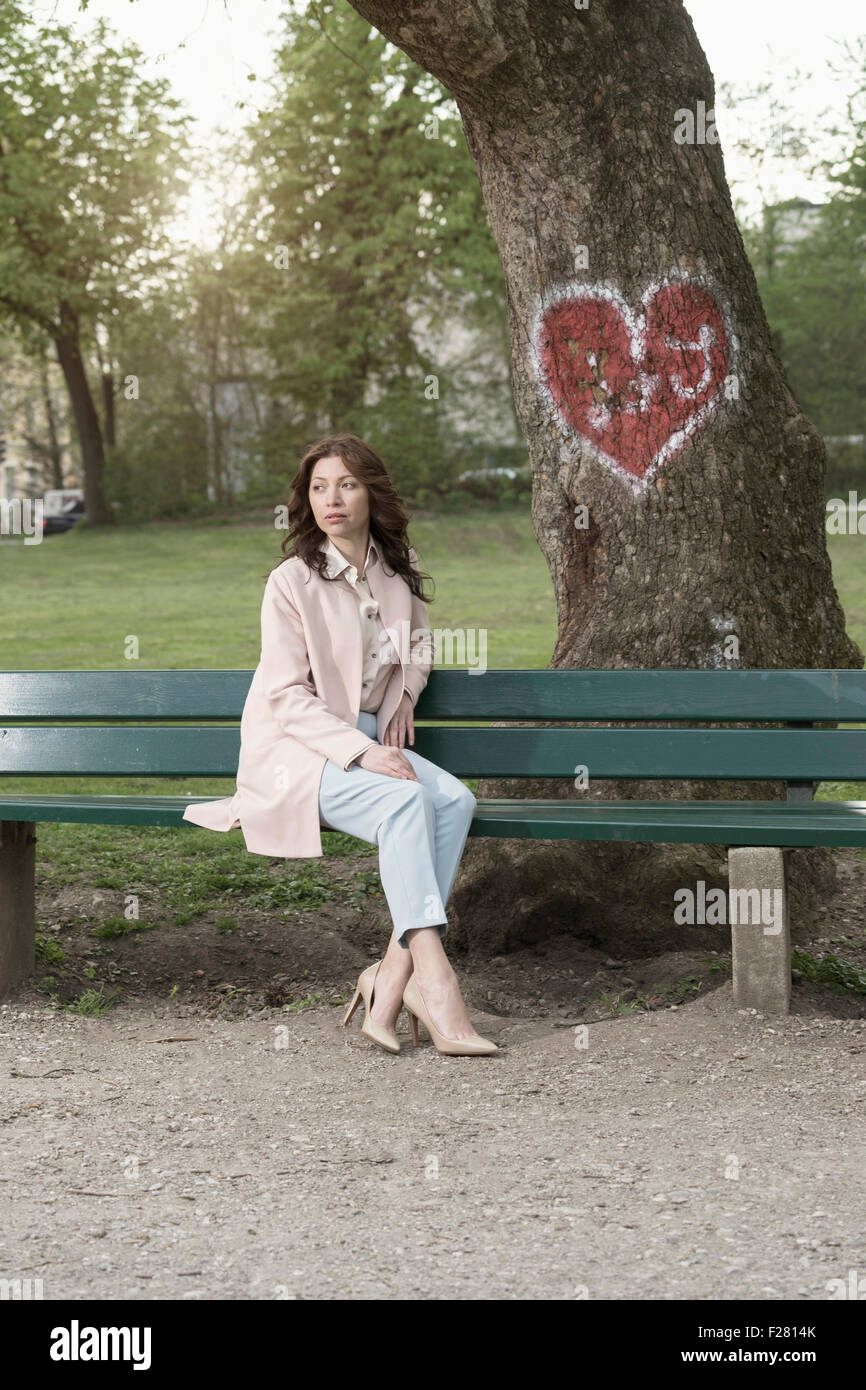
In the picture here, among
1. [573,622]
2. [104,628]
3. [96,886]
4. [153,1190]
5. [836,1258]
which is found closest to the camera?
[836,1258]

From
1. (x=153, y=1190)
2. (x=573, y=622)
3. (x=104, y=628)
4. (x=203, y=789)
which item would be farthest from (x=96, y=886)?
(x=104, y=628)

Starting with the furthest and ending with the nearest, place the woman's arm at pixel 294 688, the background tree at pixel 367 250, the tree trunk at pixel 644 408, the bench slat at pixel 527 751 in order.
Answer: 1. the background tree at pixel 367 250
2. the tree trunk at pixel 644 408
3. the bench slat at pixel 527 751
4. the woman's arm at pixel 294 688

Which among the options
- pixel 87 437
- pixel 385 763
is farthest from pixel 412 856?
pixel 87 437

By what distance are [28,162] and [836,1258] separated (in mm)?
28481

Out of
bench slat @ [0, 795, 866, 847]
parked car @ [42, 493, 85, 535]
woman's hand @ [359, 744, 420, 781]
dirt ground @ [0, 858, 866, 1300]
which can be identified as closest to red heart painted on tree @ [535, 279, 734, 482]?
bench slat @ [0, 795, 866, 847]

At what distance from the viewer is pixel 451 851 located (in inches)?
173

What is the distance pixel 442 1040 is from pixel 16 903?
63.7 inches

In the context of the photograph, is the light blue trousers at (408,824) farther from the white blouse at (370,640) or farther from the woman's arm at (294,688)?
the white blouse at (370,640)

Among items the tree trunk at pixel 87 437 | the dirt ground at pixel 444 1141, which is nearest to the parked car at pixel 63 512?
the tree trunk at pixel 87 437

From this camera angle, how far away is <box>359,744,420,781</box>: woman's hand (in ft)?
14.4

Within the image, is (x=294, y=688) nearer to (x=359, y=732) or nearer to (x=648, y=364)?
(x=359, y=732)

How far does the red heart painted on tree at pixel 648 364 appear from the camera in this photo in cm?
539

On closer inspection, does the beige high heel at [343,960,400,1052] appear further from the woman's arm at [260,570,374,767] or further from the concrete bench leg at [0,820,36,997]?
the concrete bench leg at [0,820,36,997]
